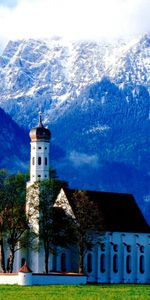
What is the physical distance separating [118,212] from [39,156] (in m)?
17.7

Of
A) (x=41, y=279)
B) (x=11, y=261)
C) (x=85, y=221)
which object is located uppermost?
(x=85, y=221)

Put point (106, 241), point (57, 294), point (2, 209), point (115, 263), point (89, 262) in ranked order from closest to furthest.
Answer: point (57, 294), point (2, 209), point (89, 262), point (106, 241), point (115, 263)

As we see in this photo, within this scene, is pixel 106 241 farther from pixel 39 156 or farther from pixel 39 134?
pixel 39 134

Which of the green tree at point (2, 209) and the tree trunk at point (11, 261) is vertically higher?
the green tree at point (2, 209)

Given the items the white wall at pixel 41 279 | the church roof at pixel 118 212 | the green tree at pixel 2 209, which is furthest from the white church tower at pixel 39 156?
the white wall at pixel 41 279

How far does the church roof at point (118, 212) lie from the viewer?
162250 millimetres

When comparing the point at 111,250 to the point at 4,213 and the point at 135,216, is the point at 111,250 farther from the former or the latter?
the point at 4,213

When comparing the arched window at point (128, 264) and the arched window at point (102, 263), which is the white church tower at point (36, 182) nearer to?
the arched window at point (102, 263)

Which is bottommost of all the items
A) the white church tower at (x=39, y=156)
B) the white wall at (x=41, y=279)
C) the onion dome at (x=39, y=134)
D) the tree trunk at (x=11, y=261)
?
the white wall at (x=41, y=279)

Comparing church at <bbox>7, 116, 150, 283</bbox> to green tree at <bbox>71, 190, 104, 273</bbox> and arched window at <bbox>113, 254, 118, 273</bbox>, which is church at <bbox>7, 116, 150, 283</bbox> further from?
green tree at <bbox>71, 190, 104, 273</bbox>

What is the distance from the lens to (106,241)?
163 m

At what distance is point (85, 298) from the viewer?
97.4 metres

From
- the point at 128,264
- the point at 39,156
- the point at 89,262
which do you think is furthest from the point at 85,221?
the point at 128,264

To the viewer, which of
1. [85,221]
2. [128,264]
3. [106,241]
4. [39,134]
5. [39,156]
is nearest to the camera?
[85,221]
